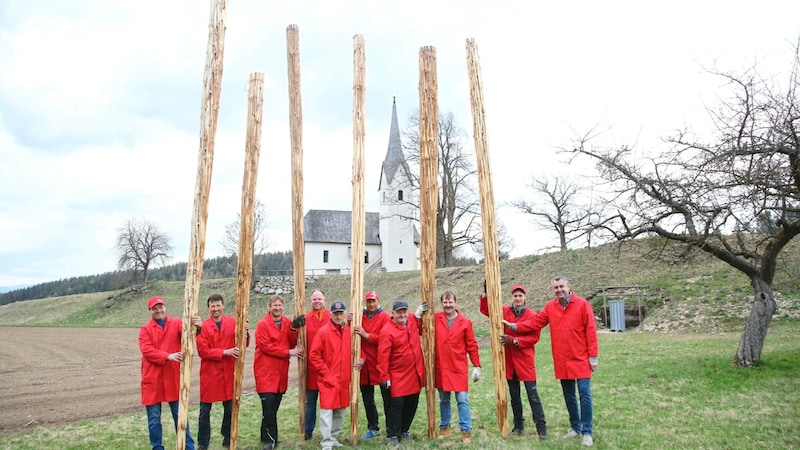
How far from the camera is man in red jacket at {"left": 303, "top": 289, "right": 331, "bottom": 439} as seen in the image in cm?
701

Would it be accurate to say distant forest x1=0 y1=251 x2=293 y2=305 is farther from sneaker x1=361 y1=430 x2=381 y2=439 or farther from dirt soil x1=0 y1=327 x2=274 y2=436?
sneaker x1=361 y1=430 x2=381 y2=439

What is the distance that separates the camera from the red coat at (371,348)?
23.6 ft

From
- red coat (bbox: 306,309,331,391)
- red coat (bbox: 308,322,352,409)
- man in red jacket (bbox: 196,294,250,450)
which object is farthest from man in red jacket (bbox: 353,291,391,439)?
man in red jacket (bbox: 196,294,250,450)

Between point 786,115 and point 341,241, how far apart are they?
4686 cm

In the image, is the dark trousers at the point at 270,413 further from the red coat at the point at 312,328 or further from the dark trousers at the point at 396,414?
the dark trousers at the point at 396,414

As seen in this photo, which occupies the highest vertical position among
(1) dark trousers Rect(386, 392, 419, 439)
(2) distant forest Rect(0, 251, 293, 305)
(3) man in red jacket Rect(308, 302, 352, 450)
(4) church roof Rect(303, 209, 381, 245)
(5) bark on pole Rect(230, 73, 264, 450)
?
(4) church roof Rect(303, 209, 381, 245)

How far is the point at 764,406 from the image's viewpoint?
324 inches

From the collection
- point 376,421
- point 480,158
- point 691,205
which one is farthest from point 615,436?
point 691,205

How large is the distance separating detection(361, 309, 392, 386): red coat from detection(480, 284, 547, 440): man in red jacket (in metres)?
1.62

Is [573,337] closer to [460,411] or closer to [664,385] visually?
[460,411]

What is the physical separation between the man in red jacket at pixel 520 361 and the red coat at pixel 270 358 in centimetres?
283

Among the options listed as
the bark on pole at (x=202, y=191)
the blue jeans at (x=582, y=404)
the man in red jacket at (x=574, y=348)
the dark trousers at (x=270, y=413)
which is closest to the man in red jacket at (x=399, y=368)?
the dark trousers at (x=270, y=413)

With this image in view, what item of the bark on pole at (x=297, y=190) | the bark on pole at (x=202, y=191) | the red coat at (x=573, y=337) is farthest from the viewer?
the bark on pole at (x=297, y=190)

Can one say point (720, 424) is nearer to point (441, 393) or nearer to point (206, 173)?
point (441, 393)
